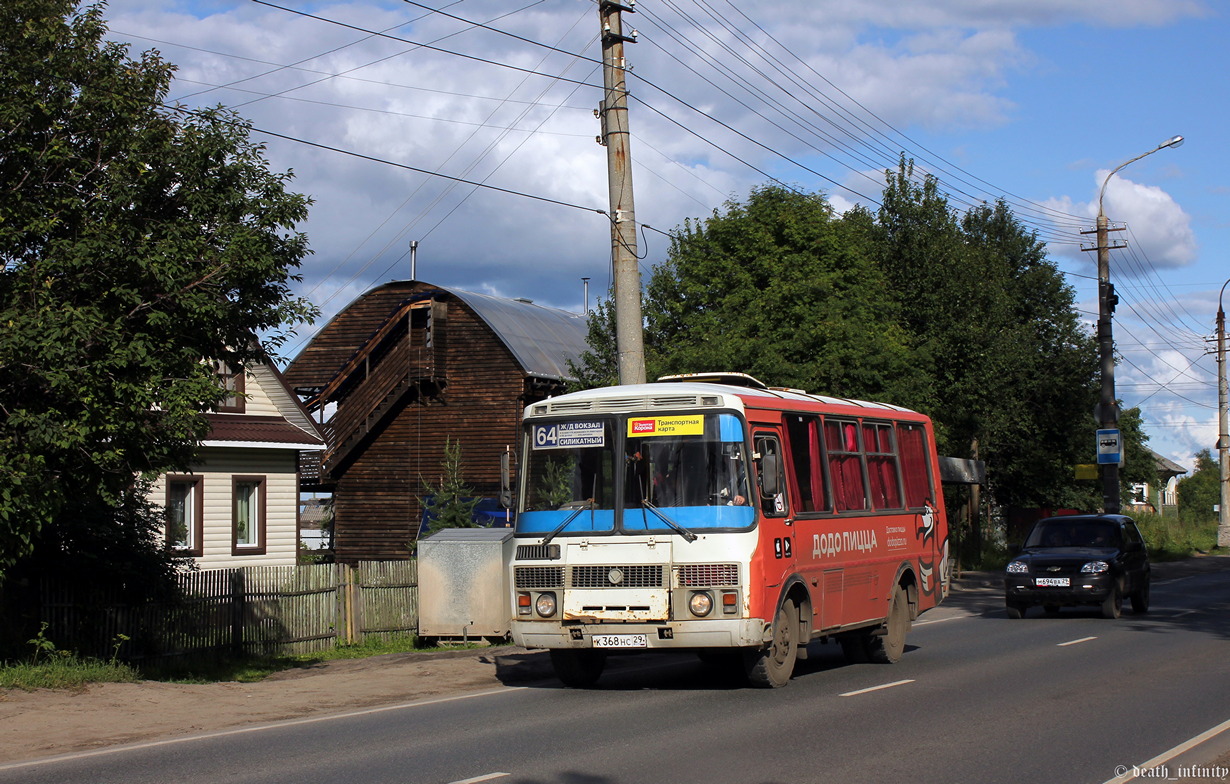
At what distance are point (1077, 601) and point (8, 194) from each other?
57.1 feet

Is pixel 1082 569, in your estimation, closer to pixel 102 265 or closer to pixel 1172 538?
pixel 102 265

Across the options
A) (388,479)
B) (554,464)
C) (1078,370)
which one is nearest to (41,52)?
(554,464)

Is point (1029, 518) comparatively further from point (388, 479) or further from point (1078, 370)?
point (388, 479)

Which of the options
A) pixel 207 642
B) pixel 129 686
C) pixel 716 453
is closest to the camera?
pixel 716 453

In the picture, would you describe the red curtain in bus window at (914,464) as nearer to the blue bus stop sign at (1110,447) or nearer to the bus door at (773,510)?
the bus door at (773,510)

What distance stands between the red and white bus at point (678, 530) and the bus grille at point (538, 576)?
1cm

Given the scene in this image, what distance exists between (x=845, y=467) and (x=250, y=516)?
18.7m

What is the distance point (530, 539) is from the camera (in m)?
12.5

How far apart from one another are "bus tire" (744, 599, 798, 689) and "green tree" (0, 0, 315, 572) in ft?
20.7

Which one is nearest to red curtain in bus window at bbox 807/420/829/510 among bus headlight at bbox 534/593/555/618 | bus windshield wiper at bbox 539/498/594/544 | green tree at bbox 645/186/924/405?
bus windshield wiper at bbox 539/498/594/544

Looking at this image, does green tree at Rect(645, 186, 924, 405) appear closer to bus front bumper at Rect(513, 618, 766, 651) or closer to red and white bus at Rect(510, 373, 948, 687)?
red and white bus at Rect(510, 373, 948, 687)

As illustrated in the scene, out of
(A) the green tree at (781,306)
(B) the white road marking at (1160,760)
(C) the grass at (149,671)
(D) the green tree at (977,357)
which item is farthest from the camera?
(D) the green tree at (977,357)

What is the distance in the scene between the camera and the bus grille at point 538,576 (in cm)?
1227

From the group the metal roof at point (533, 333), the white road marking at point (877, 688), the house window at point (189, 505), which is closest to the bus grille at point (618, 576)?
the white road marking at point (877, 688)
